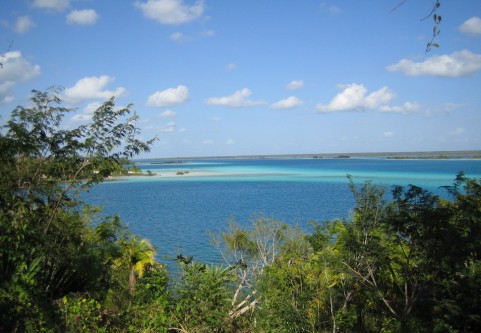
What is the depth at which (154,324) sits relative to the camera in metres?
7.30

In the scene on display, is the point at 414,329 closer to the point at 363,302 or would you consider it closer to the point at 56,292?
the point at 363,302

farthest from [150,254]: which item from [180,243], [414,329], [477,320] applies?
[180,243]

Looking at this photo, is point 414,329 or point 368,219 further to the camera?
point 368,219

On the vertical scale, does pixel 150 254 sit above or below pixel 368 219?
below

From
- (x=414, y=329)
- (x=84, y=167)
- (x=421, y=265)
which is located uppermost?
(x=84, y=167)

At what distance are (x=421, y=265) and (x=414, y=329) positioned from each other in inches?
46.7

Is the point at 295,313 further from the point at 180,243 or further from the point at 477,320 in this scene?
the point at 180,243

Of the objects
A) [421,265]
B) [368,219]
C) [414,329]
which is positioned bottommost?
[414,329]

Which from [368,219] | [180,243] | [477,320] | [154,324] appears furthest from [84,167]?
[180,243]

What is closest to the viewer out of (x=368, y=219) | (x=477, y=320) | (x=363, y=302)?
(x=477, y=320)

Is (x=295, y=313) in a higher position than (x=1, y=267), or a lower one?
lower

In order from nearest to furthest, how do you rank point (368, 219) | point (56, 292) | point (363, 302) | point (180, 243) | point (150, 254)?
point (56, 292), point (368, 219), point (363, 302), point (150, 254), point (180, 243)

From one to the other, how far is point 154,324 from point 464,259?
18.3 feet

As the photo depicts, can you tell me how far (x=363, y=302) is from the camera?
1142 centimetres
